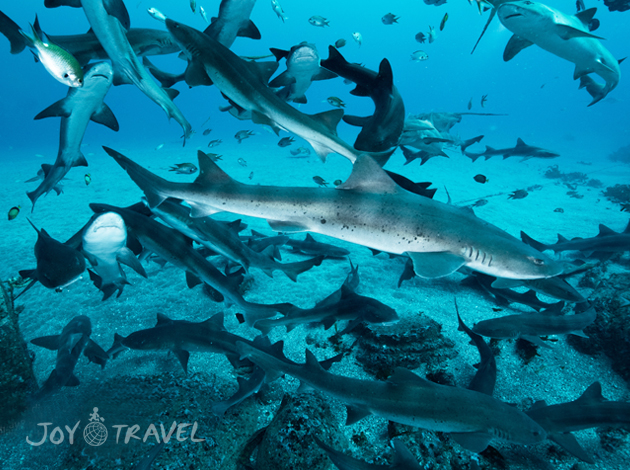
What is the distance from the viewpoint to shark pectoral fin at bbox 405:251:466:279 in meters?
2.40

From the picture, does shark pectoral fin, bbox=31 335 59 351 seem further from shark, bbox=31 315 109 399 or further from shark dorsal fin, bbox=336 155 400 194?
shark dorsal fin, bbox=336 155 400 194

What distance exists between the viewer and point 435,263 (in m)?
2.49

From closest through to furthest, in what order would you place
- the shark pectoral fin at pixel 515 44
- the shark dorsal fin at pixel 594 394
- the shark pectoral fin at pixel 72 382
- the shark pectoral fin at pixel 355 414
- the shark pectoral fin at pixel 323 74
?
the shark pectoral fin at pixel 355 414 → the shark dorsal fin at pixel 594 394 → the shark pectoral fin at pixel 72 382 → the shark pectoral fin at pixel 323 74 → the shark pectoral fin at pixel 515 44

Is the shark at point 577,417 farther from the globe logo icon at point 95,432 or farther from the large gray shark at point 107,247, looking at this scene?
the large gray shark at point 107,247

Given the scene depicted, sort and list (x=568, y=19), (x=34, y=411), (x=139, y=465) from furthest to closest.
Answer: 1. (x=568, y=19)
2. (x=34, y=411)
3. (x=139, y=465)

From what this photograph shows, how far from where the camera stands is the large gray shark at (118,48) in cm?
309

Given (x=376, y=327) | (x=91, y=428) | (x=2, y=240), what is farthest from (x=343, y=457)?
(x=2, y=240)

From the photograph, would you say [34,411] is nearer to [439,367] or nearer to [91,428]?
[91,428]

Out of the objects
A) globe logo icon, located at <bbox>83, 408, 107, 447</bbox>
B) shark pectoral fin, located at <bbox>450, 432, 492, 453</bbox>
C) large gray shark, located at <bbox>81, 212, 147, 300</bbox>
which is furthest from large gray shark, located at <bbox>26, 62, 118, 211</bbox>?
shark pectoral fin, located at <bbox>450, 432, 492, 453</bbox>

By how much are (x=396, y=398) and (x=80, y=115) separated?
605cm

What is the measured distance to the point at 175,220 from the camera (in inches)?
158

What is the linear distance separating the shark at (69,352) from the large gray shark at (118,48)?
3.58m

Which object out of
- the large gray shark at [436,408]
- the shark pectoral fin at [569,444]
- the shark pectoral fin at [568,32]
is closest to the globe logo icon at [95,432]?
the large gray shark at [436,408]

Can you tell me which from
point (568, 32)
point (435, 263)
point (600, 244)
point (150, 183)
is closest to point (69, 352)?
point (150, 183)
